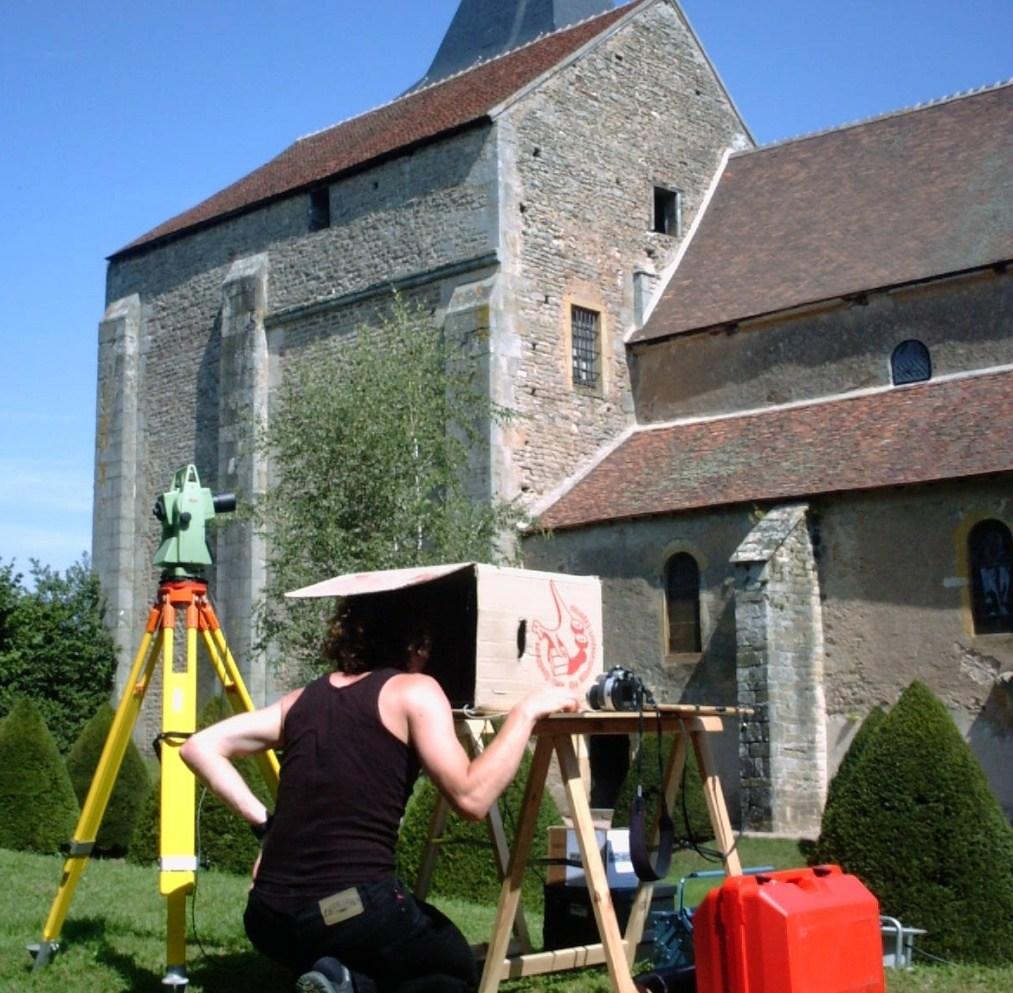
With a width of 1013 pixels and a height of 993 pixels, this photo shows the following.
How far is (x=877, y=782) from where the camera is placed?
955 centimetres

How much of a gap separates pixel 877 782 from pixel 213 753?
6.04 meters

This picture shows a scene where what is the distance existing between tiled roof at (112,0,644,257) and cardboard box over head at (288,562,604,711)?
53.4 ft

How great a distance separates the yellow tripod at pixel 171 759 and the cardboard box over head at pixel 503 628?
4.11 ft

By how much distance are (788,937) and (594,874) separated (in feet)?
3.01

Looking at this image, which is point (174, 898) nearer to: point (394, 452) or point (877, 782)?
point (877, 782)

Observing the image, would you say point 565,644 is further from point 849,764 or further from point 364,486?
point 364,486

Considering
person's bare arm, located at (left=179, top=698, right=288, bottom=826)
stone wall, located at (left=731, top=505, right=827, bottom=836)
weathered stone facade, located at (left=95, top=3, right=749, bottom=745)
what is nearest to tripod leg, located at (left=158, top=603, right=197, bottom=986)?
person's bare arm, located at (left=179, top=698, right=288, bottom=826)

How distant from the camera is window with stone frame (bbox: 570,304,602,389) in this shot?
22.1 metres

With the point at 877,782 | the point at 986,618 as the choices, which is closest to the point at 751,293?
the point at 986,618

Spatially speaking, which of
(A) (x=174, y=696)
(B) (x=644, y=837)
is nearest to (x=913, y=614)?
(A) (x=174, y=696)

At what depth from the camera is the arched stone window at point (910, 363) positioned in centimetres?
1952

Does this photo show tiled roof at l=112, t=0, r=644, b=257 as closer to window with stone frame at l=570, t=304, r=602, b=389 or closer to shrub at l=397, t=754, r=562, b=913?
window with stone frame at l=570, t=304, r=602, b=389

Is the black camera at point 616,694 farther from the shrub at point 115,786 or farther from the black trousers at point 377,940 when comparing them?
the shrub at point 115,786

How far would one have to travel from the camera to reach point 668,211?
957 inches
